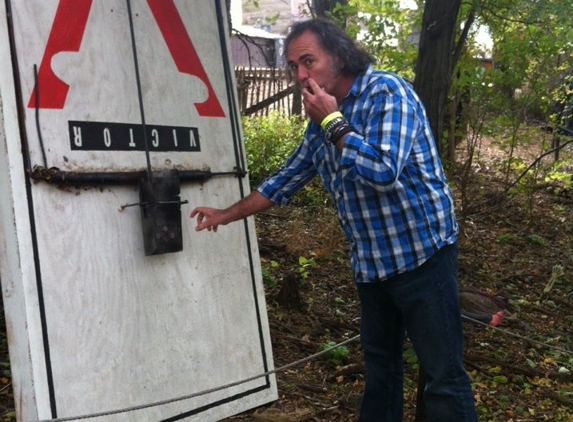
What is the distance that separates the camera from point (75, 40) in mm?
2422

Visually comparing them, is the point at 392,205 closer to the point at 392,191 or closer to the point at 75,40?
the point at 392,191

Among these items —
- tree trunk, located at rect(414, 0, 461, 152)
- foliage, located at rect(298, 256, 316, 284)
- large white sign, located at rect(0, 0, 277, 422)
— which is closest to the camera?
large white sign, located at rect(0, 0, 277, 422)

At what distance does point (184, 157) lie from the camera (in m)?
2.79

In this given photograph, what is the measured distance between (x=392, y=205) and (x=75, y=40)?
4.31 ft

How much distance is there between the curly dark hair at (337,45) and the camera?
279 cm

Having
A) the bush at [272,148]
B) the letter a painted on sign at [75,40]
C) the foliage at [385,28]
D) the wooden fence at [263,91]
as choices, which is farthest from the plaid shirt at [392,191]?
the wooden fence at [263,91]

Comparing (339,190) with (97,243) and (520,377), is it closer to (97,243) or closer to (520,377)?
(97,243)

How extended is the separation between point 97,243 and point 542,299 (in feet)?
17.1

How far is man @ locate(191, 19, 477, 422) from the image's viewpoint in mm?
2650

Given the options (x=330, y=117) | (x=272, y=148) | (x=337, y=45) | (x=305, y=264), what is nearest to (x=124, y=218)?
(x=330, y=117)

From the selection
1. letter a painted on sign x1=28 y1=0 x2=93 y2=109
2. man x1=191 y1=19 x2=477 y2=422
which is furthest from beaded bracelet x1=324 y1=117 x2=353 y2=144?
letter a painted on sign x1=28 y1=0 x2=93 y2=109

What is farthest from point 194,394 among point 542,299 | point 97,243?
point 542,299

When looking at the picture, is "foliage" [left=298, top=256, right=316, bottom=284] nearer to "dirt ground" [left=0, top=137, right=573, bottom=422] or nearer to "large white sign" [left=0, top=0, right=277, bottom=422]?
"dirt ground" [left=0, top=137, right=573, bottom=422]

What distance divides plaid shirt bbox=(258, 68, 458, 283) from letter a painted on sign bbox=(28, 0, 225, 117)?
0.67 m
